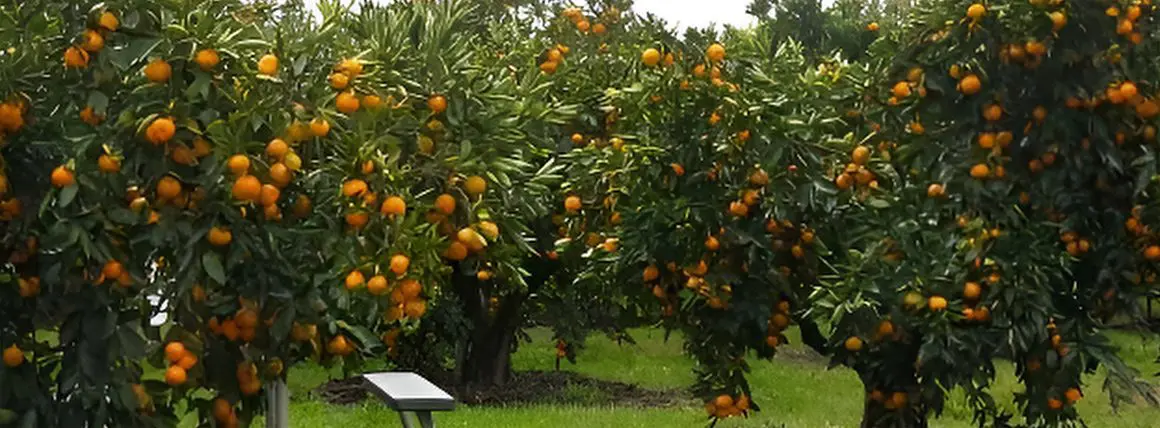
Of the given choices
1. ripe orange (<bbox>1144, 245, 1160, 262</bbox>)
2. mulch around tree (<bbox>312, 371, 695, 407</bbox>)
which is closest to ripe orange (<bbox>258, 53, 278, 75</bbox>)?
ripe orange (<bbox>1144, 245, 1160, 262</bbox>)

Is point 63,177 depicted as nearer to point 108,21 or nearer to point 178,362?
point 108,21

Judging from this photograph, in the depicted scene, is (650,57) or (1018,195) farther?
(650,57)

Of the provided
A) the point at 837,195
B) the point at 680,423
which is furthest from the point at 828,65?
the point at 680,423

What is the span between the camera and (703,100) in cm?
629

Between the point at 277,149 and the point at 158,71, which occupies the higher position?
the point at 158,71

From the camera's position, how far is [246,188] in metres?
3.46

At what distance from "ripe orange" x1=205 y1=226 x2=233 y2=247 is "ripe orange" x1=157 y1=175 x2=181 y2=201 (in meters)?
0.13

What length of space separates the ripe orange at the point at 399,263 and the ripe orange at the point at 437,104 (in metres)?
0.63

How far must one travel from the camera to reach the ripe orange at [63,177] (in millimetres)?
3430

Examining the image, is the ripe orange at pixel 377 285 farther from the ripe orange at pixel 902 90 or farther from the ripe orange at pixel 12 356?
the ripe orange at pixel 902 90

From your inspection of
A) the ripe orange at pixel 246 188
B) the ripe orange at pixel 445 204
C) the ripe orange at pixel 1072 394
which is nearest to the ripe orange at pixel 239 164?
the ripe orange at pixel 246 188

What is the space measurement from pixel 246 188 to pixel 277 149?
0.45 feet

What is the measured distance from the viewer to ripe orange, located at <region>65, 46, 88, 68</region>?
137 inches

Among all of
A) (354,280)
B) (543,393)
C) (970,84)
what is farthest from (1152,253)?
(543,393)
